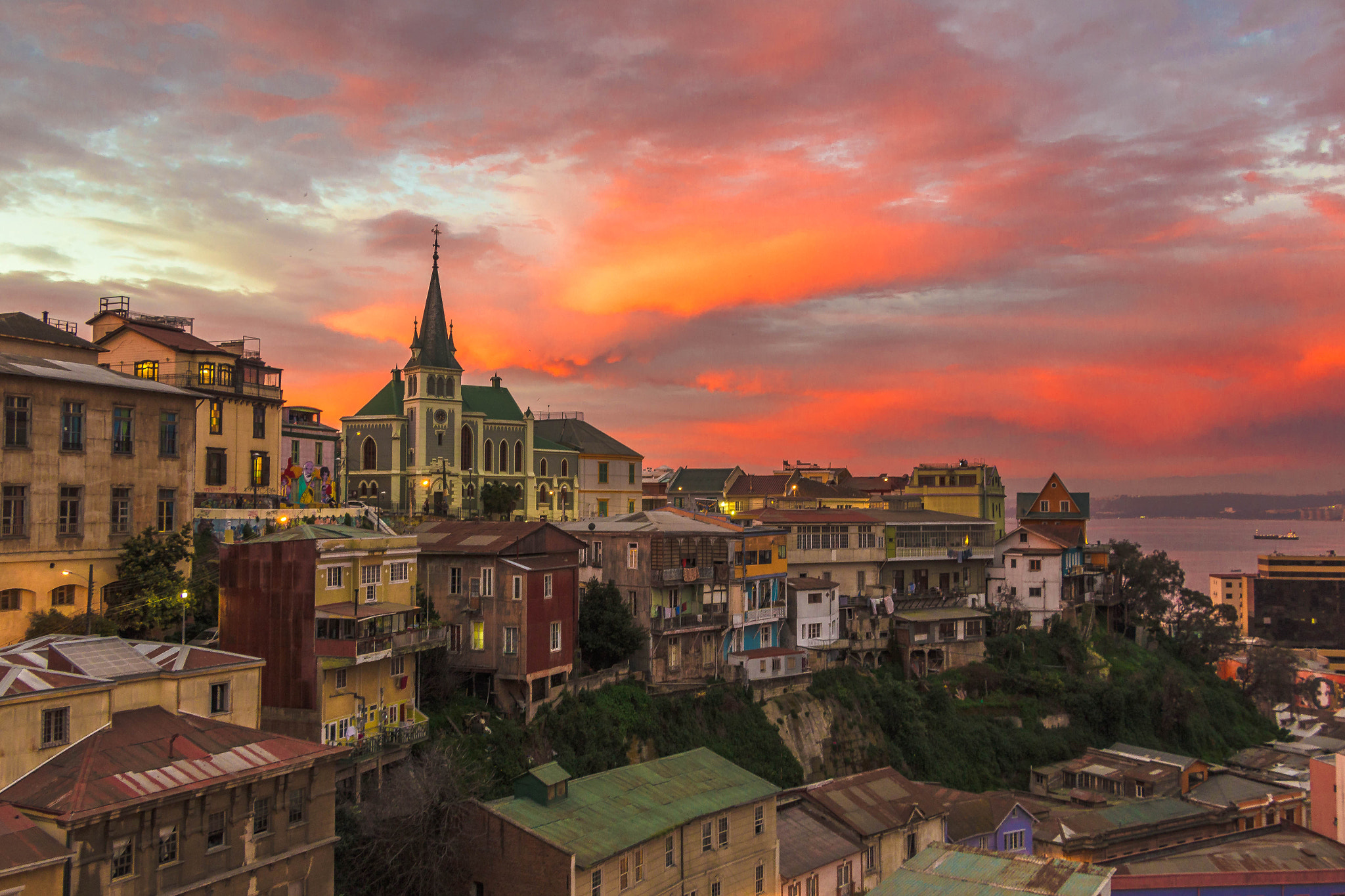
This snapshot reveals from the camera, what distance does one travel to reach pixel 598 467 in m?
96.1

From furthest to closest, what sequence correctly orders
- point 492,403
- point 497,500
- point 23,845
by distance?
1. point 492,403
2. point 497,500
3. point 23,845

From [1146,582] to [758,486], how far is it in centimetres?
3653

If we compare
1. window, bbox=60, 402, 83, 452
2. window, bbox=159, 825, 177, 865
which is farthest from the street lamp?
window, bbox=159, 825, 177, 865

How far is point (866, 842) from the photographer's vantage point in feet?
125

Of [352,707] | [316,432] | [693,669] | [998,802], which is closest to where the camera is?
[352,707]

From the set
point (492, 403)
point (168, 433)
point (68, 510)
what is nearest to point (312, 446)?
point (492, 403)

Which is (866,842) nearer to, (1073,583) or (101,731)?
(101,731)

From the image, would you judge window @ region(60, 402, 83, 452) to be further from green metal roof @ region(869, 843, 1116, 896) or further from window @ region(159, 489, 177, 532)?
green metal roof @ region(869, 843, 1116, 896)

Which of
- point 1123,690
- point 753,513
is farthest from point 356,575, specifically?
point 1123,690

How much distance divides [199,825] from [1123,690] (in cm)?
5433

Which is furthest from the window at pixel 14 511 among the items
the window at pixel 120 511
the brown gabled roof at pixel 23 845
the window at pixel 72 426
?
the brown gabled roof at pixel 23 845

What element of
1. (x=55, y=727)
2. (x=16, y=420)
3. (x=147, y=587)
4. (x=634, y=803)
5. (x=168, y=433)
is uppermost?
(x=16, y=420)

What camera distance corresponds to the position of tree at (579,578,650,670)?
148ft

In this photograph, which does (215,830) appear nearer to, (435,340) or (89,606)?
(89,606)
